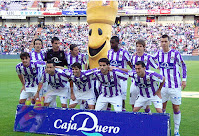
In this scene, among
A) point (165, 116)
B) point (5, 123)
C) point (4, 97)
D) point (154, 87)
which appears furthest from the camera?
point (4, 97)

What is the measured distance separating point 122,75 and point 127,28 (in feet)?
116

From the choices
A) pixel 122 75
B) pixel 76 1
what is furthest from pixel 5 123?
pixel 76 1

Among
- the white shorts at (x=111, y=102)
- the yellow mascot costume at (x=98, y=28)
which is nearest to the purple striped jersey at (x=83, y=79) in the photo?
the white shorts at (x=111, y=102)

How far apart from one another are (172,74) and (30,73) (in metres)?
3.00

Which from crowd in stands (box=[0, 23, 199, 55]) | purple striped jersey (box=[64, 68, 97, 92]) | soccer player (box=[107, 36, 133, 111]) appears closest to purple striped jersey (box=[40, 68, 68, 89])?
purple striped jersey (box=[64, 68, 97, 92])

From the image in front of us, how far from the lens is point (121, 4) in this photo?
42.6 m

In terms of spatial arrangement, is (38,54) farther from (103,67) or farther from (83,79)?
(103,67)

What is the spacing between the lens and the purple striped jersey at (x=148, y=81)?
17.0 feet

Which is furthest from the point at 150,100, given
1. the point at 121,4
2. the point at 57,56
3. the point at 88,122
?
the point at 121,4

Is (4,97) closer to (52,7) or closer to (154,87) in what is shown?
(154,87)

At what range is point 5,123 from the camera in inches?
245

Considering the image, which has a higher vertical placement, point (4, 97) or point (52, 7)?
point (52, 7)

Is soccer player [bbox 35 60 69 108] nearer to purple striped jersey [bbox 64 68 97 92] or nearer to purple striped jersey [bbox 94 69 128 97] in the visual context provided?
purple striped jersey [bbox 64 68 97 92]

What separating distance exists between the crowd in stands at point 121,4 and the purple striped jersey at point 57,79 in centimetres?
3704
